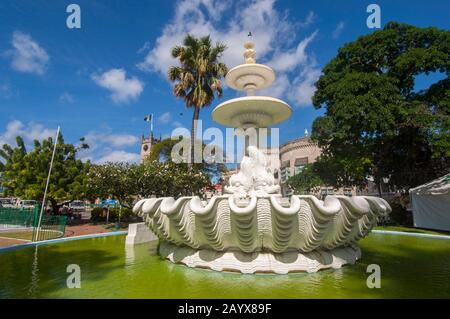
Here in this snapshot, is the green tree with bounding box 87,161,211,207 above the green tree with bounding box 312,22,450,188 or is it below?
below

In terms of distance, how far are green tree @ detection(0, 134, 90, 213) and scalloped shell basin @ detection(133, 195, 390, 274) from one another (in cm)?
1589

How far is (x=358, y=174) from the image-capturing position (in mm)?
20250

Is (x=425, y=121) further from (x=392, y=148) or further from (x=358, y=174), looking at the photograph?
(x=358, y=174)

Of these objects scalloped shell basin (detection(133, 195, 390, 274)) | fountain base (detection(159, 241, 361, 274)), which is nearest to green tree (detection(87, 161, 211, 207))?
scalloped shell basin (detection(133, 195, 390, 274))

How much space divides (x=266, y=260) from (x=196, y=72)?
16921mm

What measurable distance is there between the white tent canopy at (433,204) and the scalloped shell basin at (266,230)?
10948 millimetres

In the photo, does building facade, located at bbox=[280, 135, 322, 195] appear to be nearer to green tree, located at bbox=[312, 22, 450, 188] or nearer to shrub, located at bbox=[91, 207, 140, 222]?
green tree, located at bbox=[312, 22, 450, 188]

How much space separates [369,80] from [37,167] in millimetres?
23602

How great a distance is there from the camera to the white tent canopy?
14.7 meters

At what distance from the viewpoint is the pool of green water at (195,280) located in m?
4.86

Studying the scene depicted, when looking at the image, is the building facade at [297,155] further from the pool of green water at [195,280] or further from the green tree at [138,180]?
the pool of green water at [195,280]

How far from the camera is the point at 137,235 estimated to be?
11117 mm

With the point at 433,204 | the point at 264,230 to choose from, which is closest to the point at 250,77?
the point at 264,230
